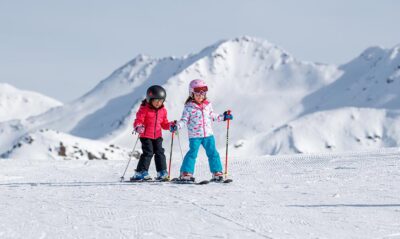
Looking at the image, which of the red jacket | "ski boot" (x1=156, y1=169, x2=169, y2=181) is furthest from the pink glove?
"ski boot" (x1=156, y1=169, x2=169, y2=181)

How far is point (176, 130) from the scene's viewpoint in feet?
34.9

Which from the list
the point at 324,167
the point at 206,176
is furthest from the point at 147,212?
the point at 324,167

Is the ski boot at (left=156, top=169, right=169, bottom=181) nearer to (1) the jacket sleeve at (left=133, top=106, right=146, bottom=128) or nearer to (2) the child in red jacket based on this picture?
(2) the child in red jacket

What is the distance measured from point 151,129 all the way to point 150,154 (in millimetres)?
438

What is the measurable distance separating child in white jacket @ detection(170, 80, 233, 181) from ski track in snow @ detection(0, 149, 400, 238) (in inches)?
22.6

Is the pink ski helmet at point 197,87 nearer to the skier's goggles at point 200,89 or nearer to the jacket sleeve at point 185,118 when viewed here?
the skier's goggles at point 200,89

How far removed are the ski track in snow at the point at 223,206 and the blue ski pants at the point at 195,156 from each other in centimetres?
49

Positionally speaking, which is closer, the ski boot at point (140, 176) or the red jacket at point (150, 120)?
the ski boot at point (140, 176)

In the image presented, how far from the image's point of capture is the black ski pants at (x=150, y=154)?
11.0 meters

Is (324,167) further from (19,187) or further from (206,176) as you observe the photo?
(19,187)

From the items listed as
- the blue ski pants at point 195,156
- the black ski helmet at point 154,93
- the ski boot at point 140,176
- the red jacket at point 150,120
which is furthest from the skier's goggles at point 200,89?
the ski boot at point 140,176

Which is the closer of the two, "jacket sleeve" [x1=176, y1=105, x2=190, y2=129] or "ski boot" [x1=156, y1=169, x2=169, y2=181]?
"jacket sleeve" [x1=176, y1=105, x2=190, y2=129]

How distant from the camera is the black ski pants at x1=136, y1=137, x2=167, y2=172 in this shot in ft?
36.2

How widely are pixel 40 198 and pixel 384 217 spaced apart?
14.5ft
